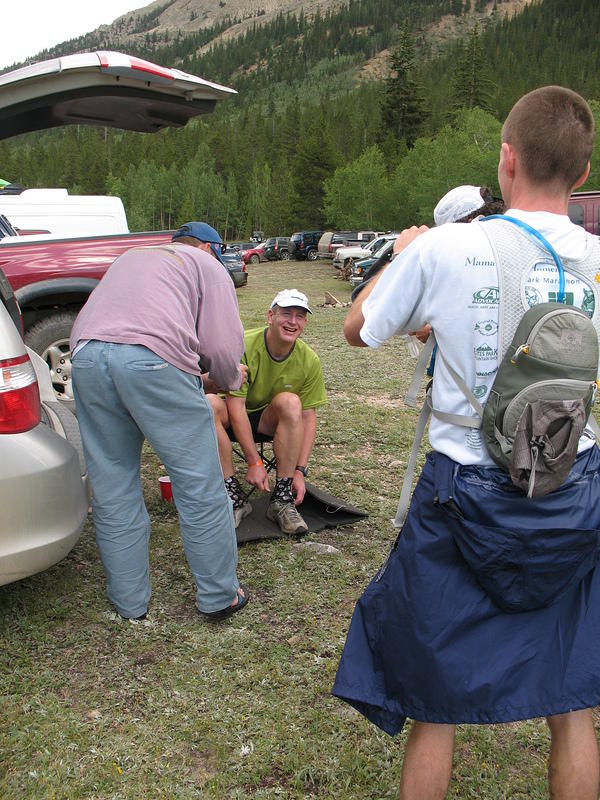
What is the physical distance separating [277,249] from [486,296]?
160 ft

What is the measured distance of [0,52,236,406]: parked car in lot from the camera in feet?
13.7

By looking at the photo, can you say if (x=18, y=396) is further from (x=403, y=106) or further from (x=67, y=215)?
(x=403, y=106)

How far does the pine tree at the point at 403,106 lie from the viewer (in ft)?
240

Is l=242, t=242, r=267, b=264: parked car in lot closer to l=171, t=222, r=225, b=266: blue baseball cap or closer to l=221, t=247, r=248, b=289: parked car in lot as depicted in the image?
l=221, t=247, r=248, b=289: parked car in lot

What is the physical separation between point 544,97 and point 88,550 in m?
3.13

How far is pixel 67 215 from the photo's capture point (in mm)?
9734

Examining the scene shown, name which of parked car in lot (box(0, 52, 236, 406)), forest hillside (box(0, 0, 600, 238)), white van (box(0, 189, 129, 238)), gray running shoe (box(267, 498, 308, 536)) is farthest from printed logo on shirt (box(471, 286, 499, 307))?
forest hillside (box(0, 0, 600, 238))

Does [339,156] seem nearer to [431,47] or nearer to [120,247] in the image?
[120,247]

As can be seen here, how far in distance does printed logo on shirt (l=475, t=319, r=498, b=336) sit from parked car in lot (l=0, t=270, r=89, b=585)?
1.79 metres

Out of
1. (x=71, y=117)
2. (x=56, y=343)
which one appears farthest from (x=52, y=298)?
(x=71, y=117)

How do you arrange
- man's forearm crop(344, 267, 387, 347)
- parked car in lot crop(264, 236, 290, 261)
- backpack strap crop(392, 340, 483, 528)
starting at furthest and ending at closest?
parked car in lot crop(264, 236, 290, 261) → man's forearm crop(344, 267, 387, 347) → backpack strap crop(392, 340, 483, 528)

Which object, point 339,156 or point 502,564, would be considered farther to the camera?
point 339,156

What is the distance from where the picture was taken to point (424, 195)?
1453 inches

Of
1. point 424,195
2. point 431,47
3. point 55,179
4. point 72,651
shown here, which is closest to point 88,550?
point 72,651
